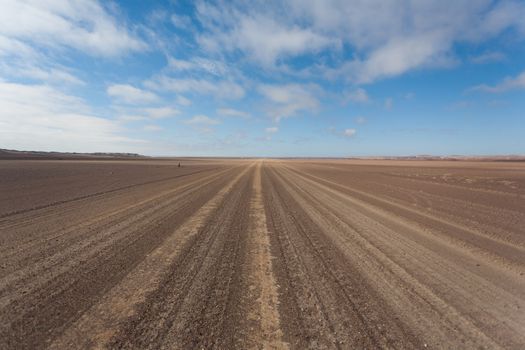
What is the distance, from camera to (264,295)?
370 cm

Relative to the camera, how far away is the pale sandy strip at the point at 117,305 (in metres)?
2.72

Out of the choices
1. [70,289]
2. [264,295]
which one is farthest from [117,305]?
[264,295]

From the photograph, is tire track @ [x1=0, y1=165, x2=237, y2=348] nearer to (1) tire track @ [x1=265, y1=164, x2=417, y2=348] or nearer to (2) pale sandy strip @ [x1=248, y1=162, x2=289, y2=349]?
(2) pale sandy strip @ [x1=248, y1=162, x2=289, y2=349]

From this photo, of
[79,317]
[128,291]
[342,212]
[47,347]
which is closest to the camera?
[47,347]

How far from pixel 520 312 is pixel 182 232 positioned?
20.5 ft

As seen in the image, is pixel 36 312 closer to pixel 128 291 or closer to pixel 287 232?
pixel 128 291

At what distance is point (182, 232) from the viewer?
6598 millimetres

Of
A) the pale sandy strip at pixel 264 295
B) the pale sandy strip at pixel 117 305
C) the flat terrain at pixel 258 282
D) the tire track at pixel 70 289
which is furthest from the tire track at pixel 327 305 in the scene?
the tire track at pixel 70 289

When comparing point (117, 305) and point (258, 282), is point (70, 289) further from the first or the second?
point (258, 282)

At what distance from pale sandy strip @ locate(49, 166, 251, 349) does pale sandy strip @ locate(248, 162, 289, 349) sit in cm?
152

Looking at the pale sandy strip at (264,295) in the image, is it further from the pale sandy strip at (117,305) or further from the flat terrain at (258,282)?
the pale sandy strip at (117,305)

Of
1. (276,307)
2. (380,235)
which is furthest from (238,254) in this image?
(380,235)

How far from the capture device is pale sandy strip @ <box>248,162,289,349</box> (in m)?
2.80

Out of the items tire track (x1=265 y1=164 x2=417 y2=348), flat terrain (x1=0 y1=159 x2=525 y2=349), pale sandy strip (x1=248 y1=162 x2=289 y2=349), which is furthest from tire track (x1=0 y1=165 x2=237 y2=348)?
tire track (x1=265 y1=164 x2=417 y2=348)
